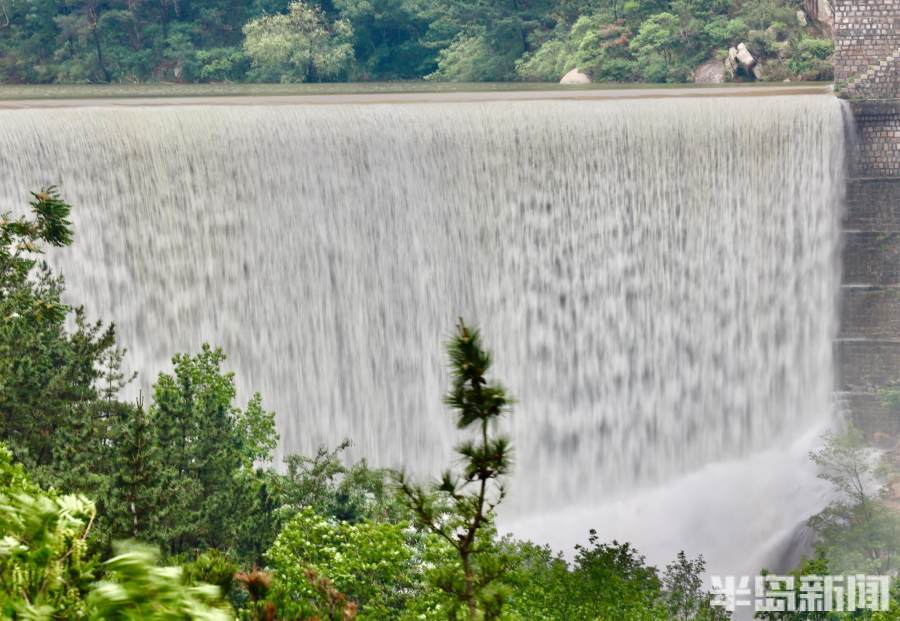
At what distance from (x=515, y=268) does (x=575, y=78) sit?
13.4 meters

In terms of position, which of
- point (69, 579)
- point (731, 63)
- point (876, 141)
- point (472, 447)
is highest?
point (731, 63)

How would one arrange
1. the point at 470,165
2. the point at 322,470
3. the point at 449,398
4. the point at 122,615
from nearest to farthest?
the point at 122,615
the point at 449,398
the point at 322,470
the point at 470,165

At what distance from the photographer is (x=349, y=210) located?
66.2 ft

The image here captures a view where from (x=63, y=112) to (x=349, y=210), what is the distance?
3.89 m

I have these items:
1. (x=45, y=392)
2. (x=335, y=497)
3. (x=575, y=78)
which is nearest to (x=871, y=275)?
(x=335, y=497)

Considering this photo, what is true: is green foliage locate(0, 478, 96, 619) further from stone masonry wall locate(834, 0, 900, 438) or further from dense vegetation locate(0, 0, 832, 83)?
dense vegetation locate(0, 0, 832, 83)

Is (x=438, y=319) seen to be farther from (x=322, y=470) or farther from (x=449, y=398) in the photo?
(x=449, y=398)

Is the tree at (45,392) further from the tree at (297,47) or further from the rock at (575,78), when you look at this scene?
the tree at (297,47)

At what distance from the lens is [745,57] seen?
31375mm

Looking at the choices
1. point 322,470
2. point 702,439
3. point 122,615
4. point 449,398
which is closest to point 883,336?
point 702,439

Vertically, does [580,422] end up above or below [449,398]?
above

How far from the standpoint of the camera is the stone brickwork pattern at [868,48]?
939 inches

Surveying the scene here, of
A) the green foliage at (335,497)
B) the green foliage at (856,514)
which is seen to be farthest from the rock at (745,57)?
the green foliage at (335,497)

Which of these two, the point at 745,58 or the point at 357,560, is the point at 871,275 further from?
the point at 357,560
